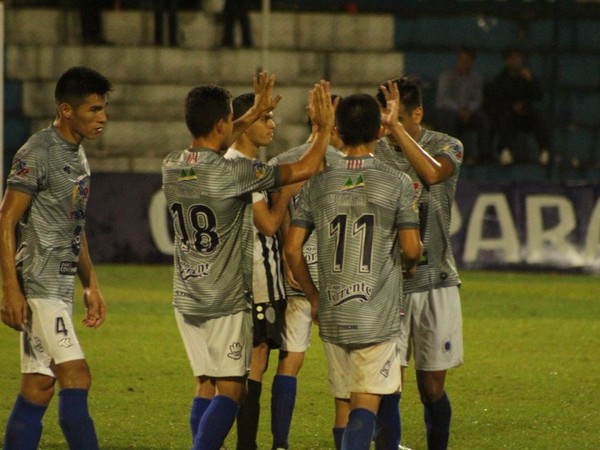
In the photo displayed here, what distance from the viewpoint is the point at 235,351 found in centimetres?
570

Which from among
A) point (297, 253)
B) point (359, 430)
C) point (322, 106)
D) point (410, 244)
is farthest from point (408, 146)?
point (359, 430)

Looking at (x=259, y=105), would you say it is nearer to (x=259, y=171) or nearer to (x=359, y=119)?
(x=259, y=171)

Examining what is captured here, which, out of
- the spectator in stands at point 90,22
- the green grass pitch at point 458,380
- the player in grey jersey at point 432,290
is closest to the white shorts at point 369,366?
the player in grey jersey at point 432,290

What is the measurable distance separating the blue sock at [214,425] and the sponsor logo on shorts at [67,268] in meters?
0.84

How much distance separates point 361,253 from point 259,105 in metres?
0.97

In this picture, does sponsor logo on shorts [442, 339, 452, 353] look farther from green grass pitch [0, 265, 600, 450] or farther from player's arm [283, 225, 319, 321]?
player's arm [283, 225, 319, 321]

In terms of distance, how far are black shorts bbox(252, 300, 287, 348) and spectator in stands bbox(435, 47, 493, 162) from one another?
35.0 ft

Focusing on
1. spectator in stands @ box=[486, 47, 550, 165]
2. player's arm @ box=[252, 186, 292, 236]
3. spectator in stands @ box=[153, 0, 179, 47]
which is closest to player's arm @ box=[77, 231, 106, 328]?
player's arm @ box=[252, 186, 292, 236]

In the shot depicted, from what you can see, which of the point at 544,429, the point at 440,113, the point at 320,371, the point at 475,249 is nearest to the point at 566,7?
the point at 440,113

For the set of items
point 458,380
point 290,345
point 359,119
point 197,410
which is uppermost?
point 359,119

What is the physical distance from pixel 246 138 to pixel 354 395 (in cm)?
150

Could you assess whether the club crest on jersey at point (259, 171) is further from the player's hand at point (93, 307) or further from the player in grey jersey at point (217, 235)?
the player's hand at point (93, 307)

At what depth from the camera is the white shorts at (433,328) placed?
20.5 feet

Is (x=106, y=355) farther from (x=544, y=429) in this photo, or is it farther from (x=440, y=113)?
(x=440, y=113)
